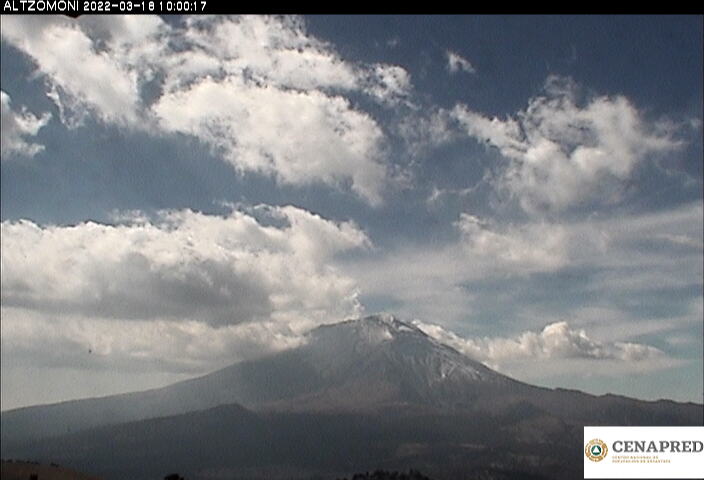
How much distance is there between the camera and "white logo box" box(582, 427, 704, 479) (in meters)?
43.1

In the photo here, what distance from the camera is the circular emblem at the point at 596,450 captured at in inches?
1762

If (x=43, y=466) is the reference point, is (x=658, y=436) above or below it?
above

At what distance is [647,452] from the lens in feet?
148

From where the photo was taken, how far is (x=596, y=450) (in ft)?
147

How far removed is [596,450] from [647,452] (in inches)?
138

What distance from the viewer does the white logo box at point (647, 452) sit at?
4309 centimetres

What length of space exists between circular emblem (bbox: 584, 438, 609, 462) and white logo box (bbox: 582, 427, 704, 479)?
151 mm

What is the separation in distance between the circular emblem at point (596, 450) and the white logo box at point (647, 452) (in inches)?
5.9
